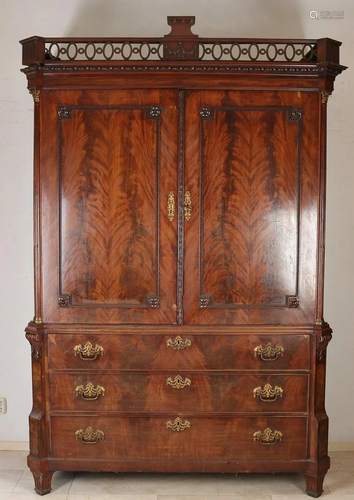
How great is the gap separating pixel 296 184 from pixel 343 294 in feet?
3.12

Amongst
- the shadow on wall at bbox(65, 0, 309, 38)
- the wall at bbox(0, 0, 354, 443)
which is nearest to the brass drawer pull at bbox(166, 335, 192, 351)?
the wall at bbox(0, 0, 354, 443)

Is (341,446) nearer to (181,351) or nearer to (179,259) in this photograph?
(181,351)

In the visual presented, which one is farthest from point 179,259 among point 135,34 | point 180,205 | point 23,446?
point 23,446

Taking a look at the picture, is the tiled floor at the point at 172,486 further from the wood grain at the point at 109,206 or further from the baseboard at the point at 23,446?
the wood grain at the point at 109,206

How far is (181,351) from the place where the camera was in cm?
295

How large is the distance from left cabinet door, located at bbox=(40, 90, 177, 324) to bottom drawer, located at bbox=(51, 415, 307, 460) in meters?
0.53

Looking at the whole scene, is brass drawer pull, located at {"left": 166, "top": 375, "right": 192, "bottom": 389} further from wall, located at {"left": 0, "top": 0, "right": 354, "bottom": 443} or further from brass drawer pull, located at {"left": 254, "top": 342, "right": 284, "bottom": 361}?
wall, located at {"left": 0, "top": 0, "right": 354, "bottom": 443}

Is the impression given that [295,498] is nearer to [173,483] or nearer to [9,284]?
[173,483]

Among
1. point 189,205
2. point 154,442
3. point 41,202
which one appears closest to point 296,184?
point 189,205

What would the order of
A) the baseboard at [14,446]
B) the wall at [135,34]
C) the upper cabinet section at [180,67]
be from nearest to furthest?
the upper cabinet section at [180,67]
the wall at [135,34]
the baseboard at [14,446]

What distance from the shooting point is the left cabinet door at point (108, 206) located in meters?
2.88

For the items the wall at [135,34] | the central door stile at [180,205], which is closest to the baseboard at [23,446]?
the wall at [135,34]

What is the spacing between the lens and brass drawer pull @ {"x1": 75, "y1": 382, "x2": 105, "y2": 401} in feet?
9.70

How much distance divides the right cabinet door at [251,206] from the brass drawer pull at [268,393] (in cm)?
33
